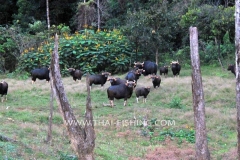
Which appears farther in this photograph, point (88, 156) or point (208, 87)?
point (208, 87)

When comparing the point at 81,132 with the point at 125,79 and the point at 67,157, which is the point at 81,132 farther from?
the point at 125,79

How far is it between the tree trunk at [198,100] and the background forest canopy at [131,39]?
13537 millimetres

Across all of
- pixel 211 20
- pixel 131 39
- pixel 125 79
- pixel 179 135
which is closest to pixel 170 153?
pixel 179 135

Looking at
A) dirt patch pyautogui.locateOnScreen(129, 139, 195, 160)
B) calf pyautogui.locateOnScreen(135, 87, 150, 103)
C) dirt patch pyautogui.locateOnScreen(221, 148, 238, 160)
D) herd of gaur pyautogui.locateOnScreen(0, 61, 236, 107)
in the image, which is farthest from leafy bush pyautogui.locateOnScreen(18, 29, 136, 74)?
dirt patch pyautogui.locateOnScreen(221, 148, 238, 160)

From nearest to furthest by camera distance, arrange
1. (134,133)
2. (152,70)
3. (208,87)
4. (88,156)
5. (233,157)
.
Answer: (88,156), (233,157), (134,133), (208,87), (152,70)

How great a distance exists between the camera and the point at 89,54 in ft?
85.9

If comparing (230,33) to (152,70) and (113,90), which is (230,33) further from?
(113,90)

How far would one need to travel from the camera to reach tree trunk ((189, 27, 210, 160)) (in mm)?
10305

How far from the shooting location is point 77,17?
33094mm

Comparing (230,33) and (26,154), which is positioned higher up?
(230,33)

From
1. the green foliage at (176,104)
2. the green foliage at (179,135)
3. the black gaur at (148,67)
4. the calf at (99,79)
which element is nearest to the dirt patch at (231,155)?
the green foliage at (179,135)

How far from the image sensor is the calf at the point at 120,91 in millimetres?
17391

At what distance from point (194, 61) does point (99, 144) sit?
13.8ft

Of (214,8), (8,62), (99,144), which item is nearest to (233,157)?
(99,144)
